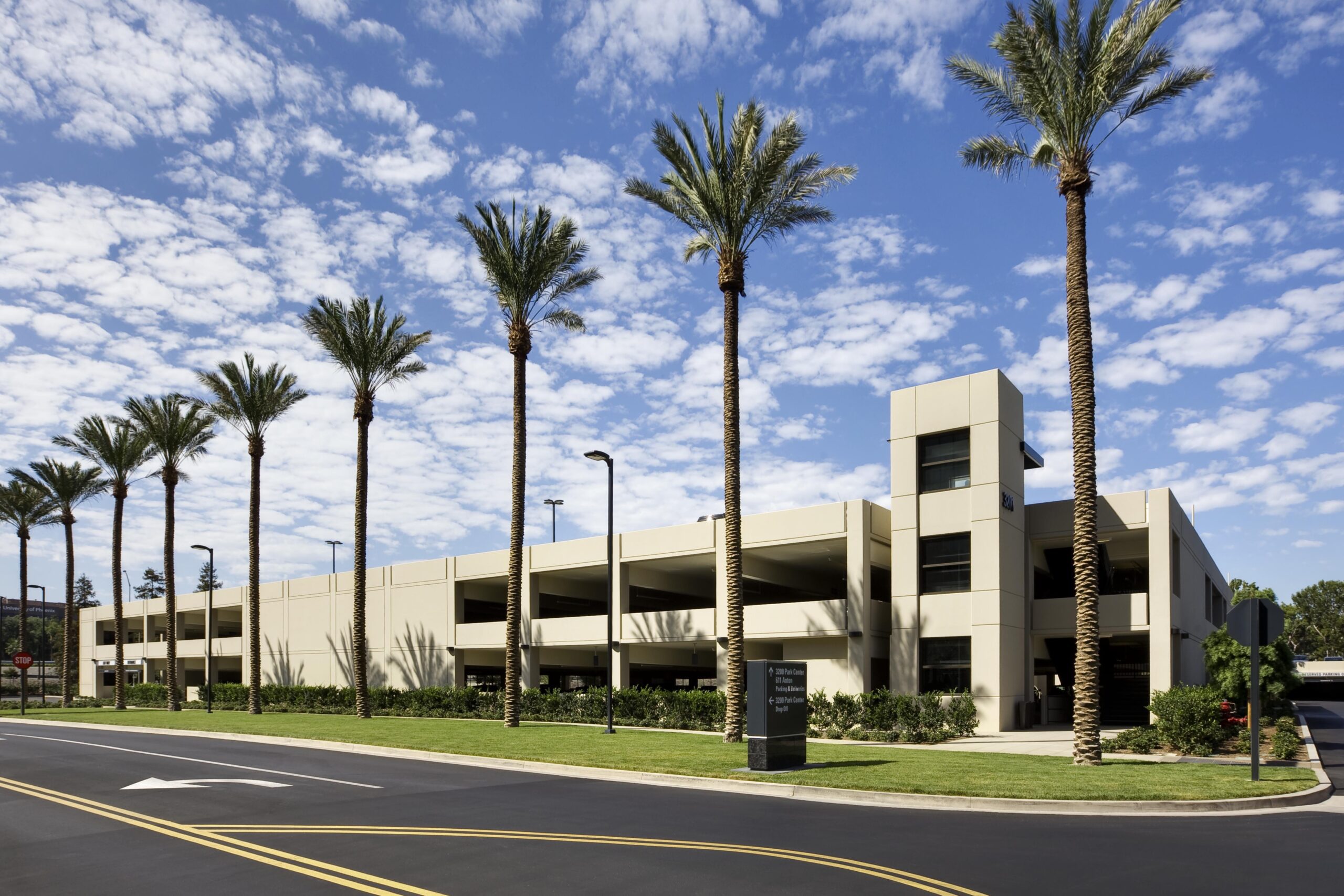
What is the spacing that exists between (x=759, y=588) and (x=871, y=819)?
3191cm

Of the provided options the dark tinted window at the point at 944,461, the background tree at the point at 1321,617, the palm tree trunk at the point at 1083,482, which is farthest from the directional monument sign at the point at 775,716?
the background tree at the point at 1321,617

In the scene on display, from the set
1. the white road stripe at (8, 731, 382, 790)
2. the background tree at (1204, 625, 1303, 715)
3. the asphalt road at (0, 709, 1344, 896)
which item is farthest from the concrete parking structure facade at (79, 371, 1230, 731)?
the asphalt road at (0, 709, 1344, 896)

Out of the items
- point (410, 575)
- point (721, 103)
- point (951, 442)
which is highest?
point (721, 103)

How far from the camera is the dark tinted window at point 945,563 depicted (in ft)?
99.8

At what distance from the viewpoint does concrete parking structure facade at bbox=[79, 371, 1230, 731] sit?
30.1 m

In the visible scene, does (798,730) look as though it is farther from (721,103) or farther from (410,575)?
(410,575)

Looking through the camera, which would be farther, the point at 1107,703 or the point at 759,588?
the point at 759,588

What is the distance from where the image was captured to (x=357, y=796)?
1582 cm

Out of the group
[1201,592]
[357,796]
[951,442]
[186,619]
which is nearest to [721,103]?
[951,442]

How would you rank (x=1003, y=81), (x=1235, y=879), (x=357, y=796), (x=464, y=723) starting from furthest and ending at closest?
(x=464, y=723) → (x=1003, y=81) → (x=357, y=796) → (x=1235, y=879)

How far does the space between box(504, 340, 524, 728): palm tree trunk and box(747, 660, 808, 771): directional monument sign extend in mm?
14119

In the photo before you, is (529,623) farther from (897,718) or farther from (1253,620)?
(1253,620)

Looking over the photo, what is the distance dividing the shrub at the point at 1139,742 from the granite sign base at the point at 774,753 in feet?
29.6

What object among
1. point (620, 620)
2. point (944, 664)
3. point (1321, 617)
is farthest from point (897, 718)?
point (1321, 617)
